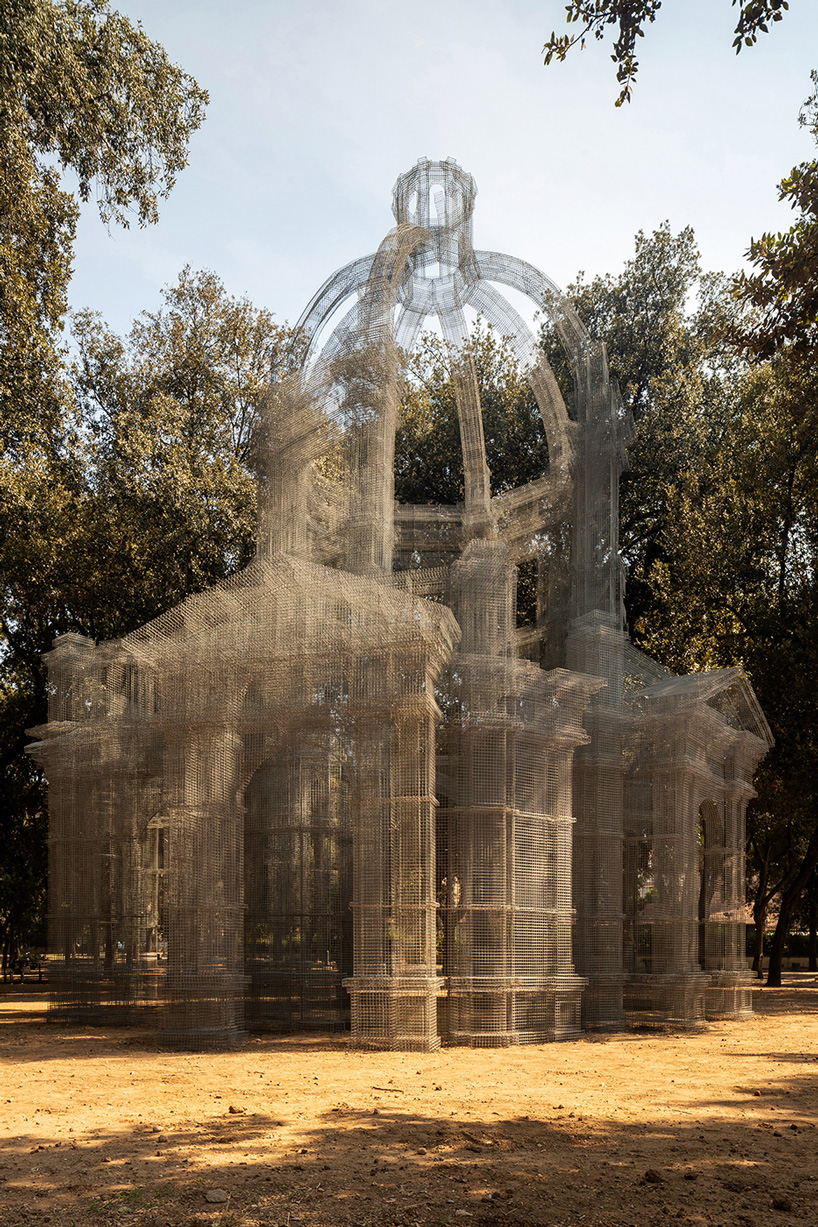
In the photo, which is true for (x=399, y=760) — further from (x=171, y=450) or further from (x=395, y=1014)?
(x=171, y=450)

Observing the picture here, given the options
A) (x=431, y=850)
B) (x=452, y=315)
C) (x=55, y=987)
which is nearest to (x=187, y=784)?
(x=431, y=850)

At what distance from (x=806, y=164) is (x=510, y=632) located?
8.13 m

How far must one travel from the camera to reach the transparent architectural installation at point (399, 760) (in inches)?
590

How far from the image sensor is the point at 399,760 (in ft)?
48.2

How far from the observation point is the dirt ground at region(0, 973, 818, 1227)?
702 cm

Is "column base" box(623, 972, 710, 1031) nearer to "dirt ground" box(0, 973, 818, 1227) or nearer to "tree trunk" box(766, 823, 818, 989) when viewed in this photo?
"dirt ground" box(0, 973, 818, 1227)

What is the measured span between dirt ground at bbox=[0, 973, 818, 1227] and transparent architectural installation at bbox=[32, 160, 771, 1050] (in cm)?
183

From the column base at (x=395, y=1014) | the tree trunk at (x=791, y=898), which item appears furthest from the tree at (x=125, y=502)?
the tree trunk at (x=791, y=898)

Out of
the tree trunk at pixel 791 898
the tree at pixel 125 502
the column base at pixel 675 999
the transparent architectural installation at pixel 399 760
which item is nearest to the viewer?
the transparent architectural installation at pixel 399 760

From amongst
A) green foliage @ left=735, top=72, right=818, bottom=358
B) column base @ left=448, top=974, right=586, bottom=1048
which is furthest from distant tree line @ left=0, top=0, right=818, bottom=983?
column base @ left=448, top=974, right=586, bottom=1048

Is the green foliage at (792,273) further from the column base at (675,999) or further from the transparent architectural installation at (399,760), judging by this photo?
the column base at (675,999)

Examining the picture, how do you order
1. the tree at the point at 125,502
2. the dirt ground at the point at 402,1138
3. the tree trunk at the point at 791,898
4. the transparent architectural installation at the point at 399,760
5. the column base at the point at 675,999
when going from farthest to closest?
the tree trunk at the point at 791,898
the tree at the point at 125,502
the column base at the point at 675,999
the transparent architectural installation at the point at 399,760
the dirt ground at the point at 402,1138

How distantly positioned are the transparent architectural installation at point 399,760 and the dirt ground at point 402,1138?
1.83m

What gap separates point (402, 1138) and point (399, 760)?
618cm
